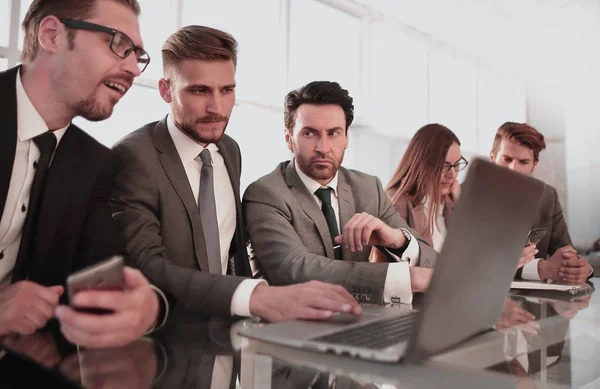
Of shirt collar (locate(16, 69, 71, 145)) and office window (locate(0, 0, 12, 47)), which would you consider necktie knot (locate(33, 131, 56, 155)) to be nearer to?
shirt collar (locate(16, 69, 71, 145))

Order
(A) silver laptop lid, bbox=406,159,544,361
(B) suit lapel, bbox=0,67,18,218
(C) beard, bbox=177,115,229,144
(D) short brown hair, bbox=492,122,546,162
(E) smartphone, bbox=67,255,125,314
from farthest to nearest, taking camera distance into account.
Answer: (D) short brown hair, bbox=492,122,546,162 → (C) beard, bbox=177,115,229,144 → (B) suit lapel, bbox=0,67,18,218 → (E) smartphone, bbox=67,255,125,314 → (A) silver laptop lid, bbox=406,159,544,361

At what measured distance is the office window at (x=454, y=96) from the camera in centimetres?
787

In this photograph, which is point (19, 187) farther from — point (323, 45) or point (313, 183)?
point (323, 45)

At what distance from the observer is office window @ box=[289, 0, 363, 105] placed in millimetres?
6117

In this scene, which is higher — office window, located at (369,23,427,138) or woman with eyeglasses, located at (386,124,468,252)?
office window, located at (369,23,427,138)

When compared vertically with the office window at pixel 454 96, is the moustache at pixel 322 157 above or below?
below

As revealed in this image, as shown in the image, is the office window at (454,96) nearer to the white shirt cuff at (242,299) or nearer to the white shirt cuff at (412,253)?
the white shirt cuff at (412,253)

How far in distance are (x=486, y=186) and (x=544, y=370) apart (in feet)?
1.06

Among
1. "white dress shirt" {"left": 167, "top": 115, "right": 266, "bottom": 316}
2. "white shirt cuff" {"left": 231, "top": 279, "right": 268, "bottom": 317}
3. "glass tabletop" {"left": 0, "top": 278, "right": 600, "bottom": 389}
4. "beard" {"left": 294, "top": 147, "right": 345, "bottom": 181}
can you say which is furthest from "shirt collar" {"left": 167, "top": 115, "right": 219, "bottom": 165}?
"glass tabletop" {"left": 0, "top": 278, "right": 600, "bottom": 389}

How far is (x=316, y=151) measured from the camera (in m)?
2.38

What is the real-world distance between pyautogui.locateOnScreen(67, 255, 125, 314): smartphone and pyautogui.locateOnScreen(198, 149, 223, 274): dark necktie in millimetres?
968

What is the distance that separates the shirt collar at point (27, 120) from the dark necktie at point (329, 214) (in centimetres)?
112

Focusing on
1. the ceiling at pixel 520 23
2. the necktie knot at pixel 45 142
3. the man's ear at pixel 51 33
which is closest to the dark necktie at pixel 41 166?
the necktie knot at pixel 45 142

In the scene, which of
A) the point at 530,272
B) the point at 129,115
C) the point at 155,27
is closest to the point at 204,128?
the point at 530,272
